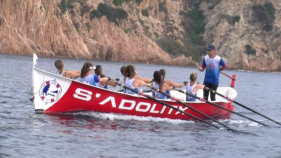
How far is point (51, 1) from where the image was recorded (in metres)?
80.4

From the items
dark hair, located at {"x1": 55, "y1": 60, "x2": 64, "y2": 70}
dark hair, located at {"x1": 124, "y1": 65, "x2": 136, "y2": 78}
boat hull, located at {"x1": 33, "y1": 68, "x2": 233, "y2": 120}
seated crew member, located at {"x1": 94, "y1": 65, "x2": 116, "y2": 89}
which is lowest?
boat hull, located at {"x1": 33, "y1": 68, "x2": 233, "y2": 120}

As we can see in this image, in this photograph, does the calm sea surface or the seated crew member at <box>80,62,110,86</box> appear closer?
the calm sea surface

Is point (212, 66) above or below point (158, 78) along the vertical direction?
above

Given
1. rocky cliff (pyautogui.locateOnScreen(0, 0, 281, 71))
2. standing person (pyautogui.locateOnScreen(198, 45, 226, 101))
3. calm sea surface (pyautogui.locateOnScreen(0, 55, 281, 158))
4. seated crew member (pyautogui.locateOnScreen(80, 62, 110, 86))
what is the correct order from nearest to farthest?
1. calm sea surface (pyautogui.locateOnScreen(0, 55, 281, 158))
2. seated crew member (pyautogui.locateOnScreen(80, 62, 110, 86))
3. standing person (pyautogui.locateOnScreen(198, 45, 226, 101))
4. rocky cliff (pyautogui.locateOnScreen(0, 0, 281, 71))

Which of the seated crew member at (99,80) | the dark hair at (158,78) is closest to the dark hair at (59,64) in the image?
the seated crew member at (99,80)

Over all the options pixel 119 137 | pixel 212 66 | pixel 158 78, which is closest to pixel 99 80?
pixel 158 78

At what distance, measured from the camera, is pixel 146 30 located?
9162 centimetres

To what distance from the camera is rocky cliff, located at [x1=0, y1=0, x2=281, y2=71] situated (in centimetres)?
7531

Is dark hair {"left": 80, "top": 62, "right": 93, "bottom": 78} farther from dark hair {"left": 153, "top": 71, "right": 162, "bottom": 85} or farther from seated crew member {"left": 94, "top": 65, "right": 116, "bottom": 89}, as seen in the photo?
dark hair {"left": 153, "top": 71, "right": 162, "bottom": 85}

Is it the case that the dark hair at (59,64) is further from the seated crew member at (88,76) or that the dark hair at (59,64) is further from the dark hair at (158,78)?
the dark hair at (158,78)

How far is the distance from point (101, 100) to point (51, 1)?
63.6 m

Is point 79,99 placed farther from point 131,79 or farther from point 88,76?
point 131,79

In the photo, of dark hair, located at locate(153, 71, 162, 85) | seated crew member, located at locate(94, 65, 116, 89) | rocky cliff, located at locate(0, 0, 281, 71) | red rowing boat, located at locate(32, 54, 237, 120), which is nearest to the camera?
red rowing boat, located at locate(32, 54, 237, 120)

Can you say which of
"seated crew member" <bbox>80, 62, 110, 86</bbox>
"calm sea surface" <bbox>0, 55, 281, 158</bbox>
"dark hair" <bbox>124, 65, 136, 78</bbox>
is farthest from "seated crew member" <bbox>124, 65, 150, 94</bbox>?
"calm sea surface" <bbox>0, 55, 281, 158</bbox>
